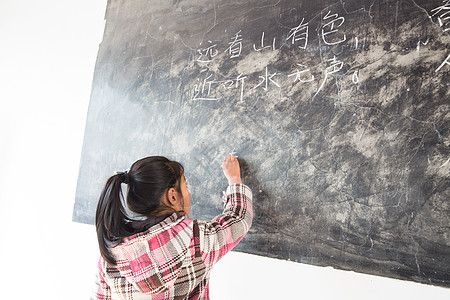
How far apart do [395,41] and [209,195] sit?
2.99 ft

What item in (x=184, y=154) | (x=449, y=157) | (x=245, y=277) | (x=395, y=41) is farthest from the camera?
(x=184, y=154)

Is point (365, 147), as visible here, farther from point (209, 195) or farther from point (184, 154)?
point (184, 154)

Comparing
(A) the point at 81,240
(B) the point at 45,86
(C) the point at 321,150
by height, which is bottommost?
(A) the point at 81,240

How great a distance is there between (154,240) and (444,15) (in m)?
1.12

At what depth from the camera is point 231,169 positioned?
1.27 meters

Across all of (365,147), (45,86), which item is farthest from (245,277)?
(45,86)

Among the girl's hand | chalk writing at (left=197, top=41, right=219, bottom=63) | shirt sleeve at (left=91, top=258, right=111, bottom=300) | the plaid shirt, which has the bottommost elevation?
shirt sleeve at (left=91, top=258, right=111, bottom=300)

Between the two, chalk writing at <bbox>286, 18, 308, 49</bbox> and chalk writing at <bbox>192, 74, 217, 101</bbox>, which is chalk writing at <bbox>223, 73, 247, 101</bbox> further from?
chalk writing at <bbox>286, 18, 308, 49</bbox>

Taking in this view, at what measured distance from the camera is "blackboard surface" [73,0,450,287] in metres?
0.95

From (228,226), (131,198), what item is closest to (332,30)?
(228,226)

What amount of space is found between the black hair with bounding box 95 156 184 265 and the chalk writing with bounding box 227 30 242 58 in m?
0.61

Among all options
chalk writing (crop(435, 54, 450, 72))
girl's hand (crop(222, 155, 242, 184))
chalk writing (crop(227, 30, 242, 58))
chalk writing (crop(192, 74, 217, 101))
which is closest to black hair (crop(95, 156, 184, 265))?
girl's hand (crop(222, 155, 242, 184))

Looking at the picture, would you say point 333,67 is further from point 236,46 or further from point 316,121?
point 236,46

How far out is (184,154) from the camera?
1.45 metres
